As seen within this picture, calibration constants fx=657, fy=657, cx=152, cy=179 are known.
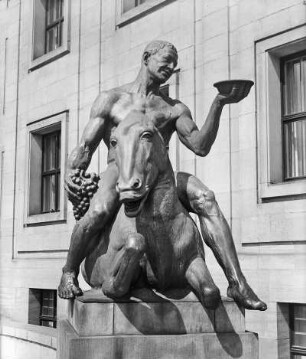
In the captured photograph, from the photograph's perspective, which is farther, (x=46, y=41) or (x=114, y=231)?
(x=46, y=41)

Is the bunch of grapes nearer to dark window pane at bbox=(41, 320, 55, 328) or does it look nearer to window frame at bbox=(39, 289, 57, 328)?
window frame at bbox=(39, 289, 57, 328)

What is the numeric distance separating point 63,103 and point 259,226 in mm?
8161

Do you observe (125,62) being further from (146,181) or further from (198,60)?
(146,181)

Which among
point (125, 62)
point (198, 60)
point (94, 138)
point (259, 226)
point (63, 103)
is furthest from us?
point (63, 103)

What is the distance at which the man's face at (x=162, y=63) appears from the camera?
253 inches

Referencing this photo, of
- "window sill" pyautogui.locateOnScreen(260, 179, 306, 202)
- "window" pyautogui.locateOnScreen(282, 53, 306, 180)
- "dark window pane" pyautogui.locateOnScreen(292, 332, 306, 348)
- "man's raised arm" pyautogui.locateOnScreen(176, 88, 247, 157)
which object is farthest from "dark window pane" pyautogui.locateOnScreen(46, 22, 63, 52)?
"man's raised arm" pyautogui.locateOnScreen(176, 88, 247, 157)

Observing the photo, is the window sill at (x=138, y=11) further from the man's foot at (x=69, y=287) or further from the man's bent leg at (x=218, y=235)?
the man's foot at (x=69, y=287)

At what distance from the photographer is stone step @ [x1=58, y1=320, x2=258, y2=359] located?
5.56m

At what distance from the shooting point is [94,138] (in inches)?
257

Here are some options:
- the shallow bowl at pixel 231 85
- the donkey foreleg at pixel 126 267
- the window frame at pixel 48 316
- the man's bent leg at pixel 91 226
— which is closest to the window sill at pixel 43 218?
the window frame at pixel 48 316

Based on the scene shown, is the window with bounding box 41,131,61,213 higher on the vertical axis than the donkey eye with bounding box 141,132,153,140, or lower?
Answer: higher

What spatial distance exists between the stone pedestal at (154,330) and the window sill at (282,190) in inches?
226

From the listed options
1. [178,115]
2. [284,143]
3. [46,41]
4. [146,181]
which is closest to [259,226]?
[284,143]

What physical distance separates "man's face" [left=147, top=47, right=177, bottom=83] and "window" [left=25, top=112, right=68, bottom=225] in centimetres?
1246
